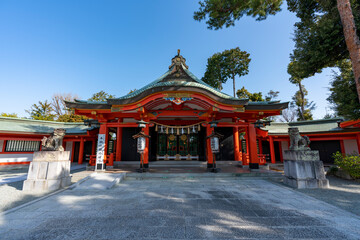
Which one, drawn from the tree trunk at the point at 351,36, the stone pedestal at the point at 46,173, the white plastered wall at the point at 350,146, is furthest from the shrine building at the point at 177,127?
the stone pedestal at the point at 46,173

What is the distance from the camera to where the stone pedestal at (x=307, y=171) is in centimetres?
597

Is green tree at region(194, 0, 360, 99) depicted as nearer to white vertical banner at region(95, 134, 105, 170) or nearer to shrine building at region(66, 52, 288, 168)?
shrine building at region(66, 52, 288, 168)

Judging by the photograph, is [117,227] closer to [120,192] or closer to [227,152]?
[120,192]

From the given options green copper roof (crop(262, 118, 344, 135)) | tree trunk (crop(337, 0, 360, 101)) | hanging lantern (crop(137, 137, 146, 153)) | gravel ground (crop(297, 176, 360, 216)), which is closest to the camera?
gravel ground (crop(297, 176, 360, 216))

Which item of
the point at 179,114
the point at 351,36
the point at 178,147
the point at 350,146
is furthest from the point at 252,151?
the point at 350,146

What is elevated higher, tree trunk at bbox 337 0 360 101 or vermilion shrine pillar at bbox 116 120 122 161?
tree trunk at bbox 337 0 360 101

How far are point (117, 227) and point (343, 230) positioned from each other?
4614 mm

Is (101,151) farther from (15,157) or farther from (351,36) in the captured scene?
(351,36)

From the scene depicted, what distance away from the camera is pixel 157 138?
1277 centimetres

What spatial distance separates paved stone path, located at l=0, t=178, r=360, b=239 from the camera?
2787 mm

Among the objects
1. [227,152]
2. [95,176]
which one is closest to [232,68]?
[227,152]

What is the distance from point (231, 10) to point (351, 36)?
5.47 m

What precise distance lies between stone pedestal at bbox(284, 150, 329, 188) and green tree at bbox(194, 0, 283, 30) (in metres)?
7.14

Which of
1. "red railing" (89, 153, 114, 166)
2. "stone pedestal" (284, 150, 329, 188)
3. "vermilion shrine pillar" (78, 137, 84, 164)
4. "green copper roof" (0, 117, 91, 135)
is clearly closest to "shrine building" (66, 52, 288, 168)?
"red railing" (89, 153, 114, 166)
